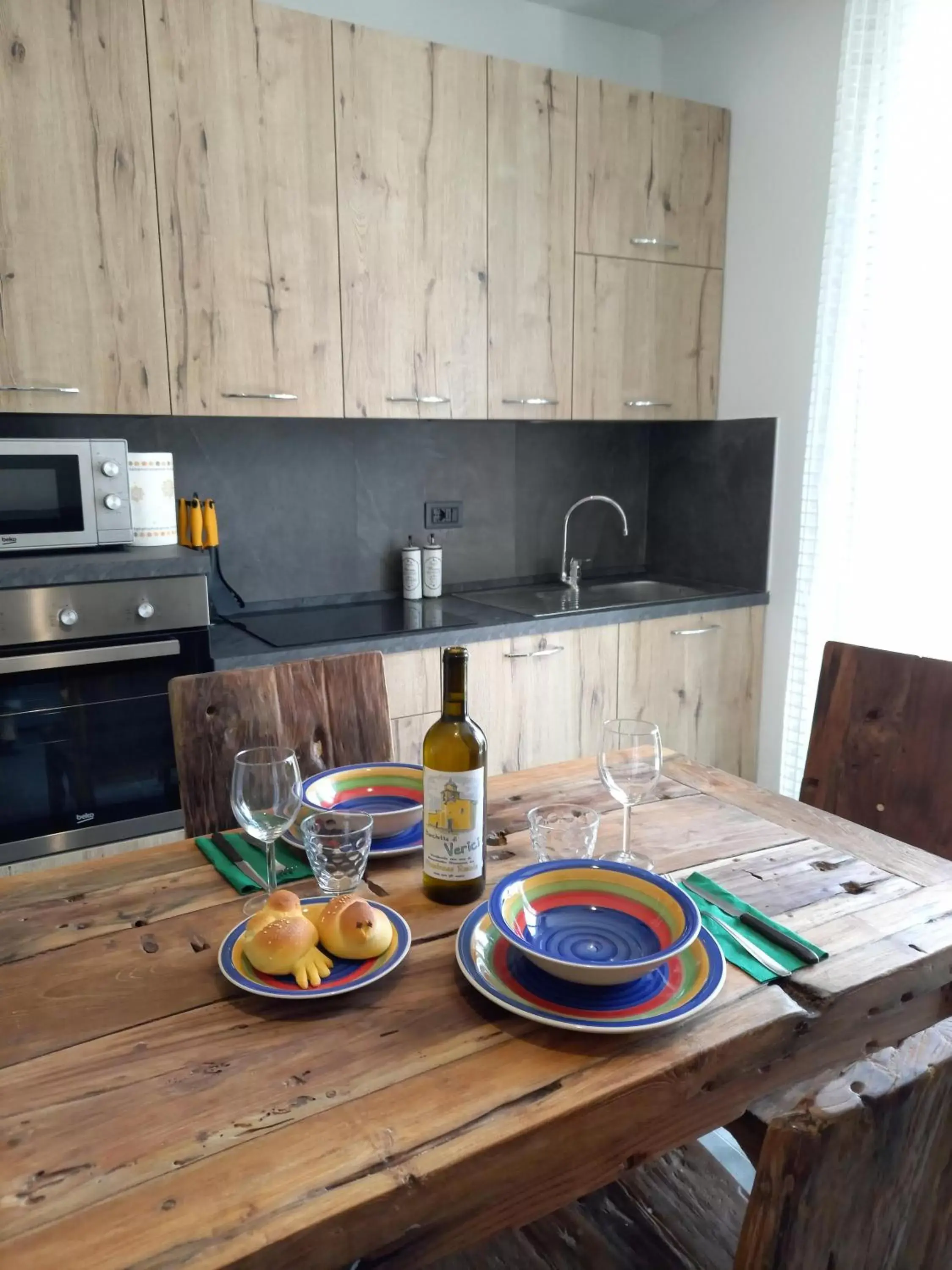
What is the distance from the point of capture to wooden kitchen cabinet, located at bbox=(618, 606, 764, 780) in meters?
2.74

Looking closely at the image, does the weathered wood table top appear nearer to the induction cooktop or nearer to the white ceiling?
the induction cooktop

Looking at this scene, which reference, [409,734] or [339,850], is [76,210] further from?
[339,850]

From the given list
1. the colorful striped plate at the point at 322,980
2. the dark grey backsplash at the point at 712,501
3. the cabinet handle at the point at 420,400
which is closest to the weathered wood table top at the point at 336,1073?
the colorful striped plate at the point at 322,980

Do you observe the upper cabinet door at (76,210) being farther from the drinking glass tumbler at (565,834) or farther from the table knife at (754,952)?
the table knife at (754,952)

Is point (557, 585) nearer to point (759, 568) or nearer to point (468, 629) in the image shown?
point (759, 568)

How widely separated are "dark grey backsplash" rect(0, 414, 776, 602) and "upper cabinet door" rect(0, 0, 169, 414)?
11.8 inches

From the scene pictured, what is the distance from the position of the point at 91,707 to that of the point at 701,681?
177 cm

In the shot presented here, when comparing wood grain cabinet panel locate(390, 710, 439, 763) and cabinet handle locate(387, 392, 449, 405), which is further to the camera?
cabinet handle locate(387, 392, 449, 405)

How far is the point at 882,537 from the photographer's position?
247 cm

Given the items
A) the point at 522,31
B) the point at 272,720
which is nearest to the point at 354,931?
the point at 272,720

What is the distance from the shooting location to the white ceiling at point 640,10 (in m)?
2.85

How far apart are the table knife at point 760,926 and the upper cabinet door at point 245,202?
165cm

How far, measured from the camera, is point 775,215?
9.02 feet

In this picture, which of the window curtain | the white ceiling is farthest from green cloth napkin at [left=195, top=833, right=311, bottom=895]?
the white ceiling
